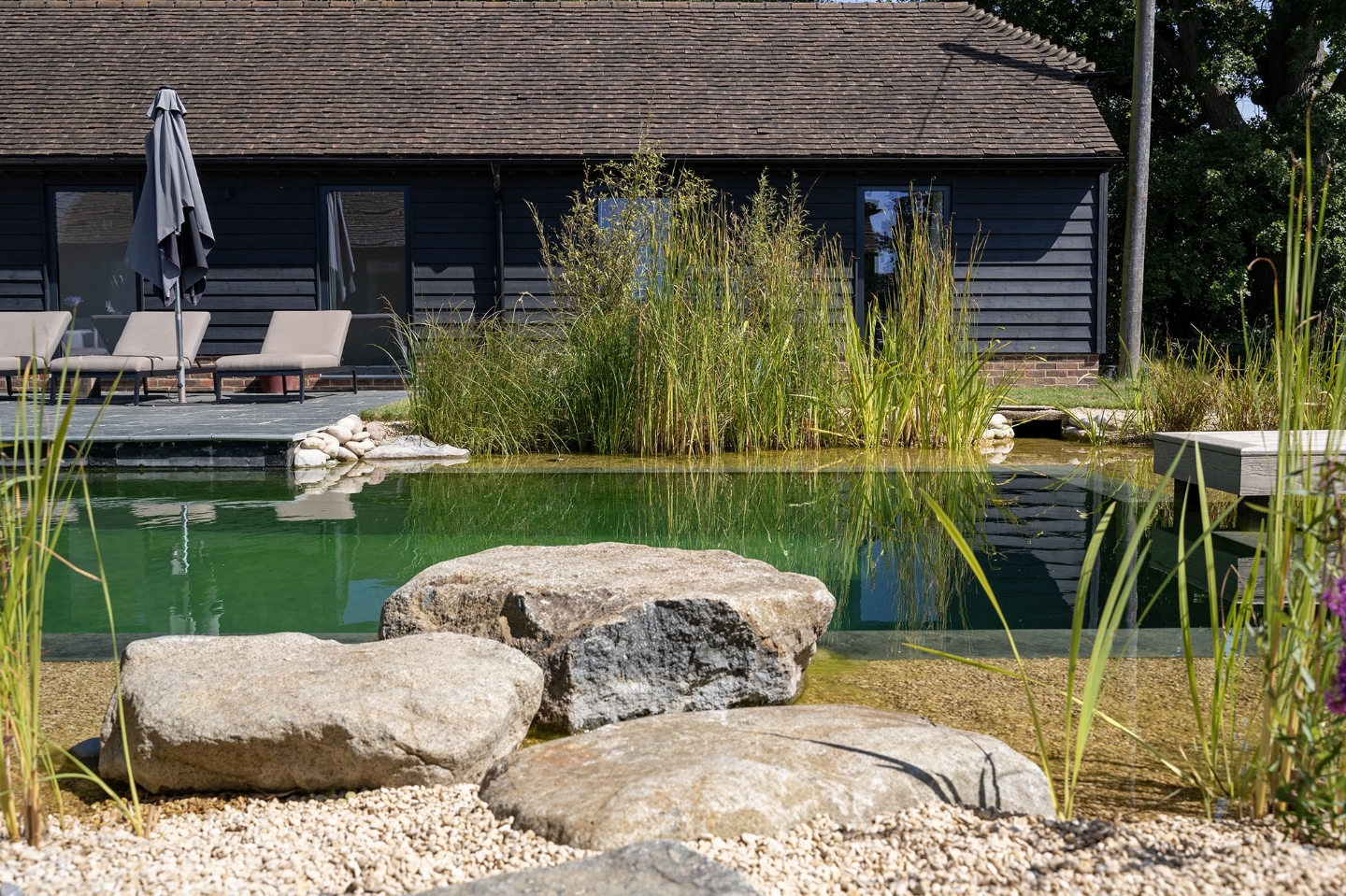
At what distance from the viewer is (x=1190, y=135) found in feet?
51.1

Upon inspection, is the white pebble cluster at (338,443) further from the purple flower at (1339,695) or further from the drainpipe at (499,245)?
the purple flower at (1339,695)

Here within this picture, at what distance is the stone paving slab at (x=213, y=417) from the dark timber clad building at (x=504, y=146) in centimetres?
217

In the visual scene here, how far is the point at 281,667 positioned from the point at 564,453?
4646 millimetres

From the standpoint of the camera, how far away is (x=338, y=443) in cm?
672

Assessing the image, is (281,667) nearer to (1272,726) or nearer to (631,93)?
(1272,726)

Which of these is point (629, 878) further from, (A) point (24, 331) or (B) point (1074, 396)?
(A) point (24, 331)

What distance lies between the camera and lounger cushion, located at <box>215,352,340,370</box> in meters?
8.58

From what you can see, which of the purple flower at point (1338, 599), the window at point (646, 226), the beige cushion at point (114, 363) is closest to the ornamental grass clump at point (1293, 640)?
the purple flower at point (1338, 599)

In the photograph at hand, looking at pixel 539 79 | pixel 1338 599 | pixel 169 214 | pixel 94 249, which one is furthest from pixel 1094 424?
pixel 94 249

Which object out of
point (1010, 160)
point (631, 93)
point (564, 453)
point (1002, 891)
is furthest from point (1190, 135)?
point (1002, 891)

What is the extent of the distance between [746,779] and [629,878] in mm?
377

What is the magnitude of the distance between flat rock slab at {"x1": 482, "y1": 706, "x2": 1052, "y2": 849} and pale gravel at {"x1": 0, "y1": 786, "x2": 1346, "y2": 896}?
0.12ft

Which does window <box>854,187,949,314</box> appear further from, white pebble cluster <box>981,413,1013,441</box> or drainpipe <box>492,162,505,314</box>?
white pebble cluster <box>981,413,1013,441</box>

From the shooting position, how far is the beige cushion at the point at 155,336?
9.12 m
